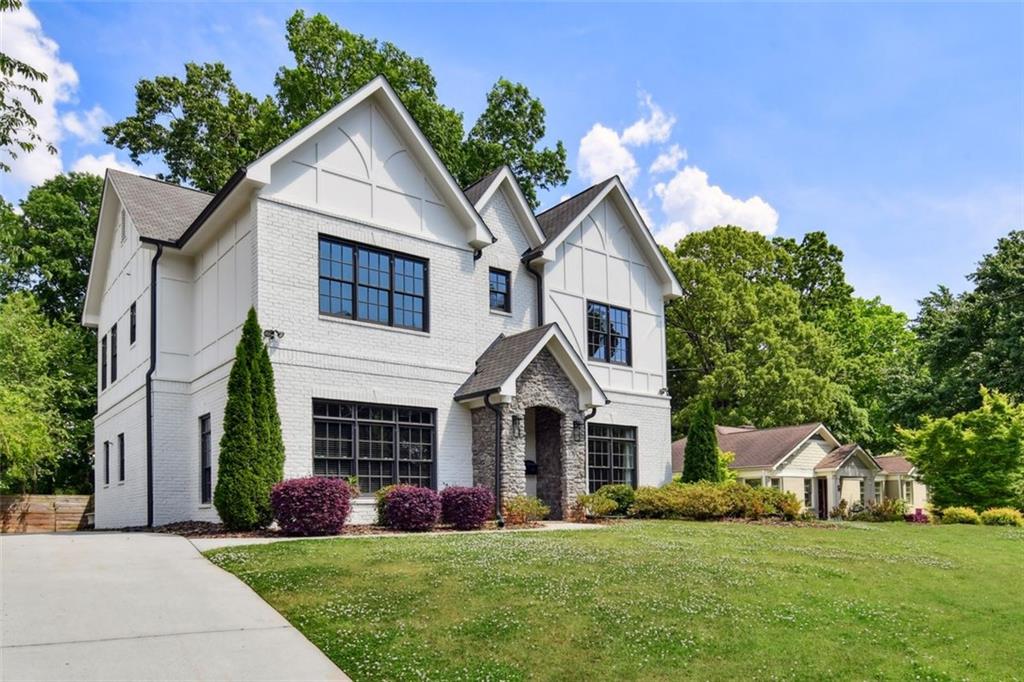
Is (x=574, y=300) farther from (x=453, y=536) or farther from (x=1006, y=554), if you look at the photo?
(x=1006, y=554)

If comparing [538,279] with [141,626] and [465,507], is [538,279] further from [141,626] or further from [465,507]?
[141,626]

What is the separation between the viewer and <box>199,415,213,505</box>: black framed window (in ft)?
65.6

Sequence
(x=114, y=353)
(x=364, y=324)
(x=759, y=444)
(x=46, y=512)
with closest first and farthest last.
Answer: (x=364, y=324)
(x=114, y=353)
(x=46, y=512)
(x=759, y=444)

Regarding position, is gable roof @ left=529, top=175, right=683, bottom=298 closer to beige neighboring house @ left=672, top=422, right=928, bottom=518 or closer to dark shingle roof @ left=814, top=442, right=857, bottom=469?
beige neighboring house @ left=672, top=422, right=928, bottom=518

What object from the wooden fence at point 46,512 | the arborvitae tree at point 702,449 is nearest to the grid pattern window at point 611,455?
the arborvitae tree at point 702,449

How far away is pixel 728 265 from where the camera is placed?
46.3 meters

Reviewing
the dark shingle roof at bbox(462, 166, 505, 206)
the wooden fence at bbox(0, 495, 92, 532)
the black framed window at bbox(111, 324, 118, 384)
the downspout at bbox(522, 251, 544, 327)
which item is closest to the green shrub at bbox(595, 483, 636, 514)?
the downspout at bbox(522, 251, 544, 327)

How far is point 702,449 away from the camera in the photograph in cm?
2591

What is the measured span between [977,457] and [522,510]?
14.9 m

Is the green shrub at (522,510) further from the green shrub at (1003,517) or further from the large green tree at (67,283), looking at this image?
the large green tree at (67,283)

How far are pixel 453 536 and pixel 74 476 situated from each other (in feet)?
94.8

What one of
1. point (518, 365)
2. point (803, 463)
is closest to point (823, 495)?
point (803, 463)

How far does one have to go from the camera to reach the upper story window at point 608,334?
84.5 ft

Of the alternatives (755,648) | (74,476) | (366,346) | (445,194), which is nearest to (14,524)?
(74,476)
